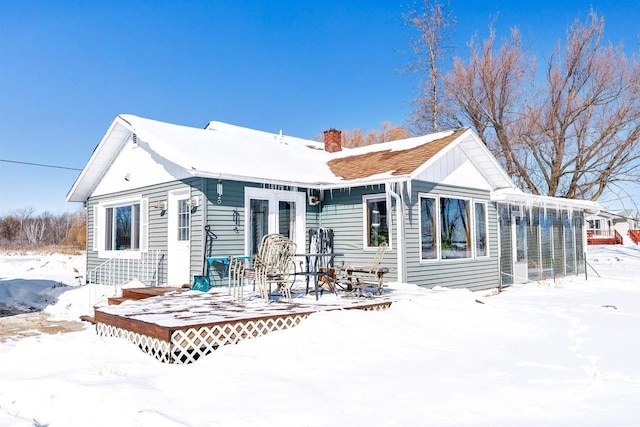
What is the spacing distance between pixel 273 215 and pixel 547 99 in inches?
618

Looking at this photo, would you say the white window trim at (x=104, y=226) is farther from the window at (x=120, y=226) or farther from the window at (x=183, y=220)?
the window at (x=183, y=220)

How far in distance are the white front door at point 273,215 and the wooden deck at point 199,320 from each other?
2202 mm

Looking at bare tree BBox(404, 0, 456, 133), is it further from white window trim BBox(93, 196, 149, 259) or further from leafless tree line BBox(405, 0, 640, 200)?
white window trim BBox(93, 196, 149, 259)

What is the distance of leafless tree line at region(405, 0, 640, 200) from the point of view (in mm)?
19406

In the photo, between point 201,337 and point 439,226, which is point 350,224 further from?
point 201,337

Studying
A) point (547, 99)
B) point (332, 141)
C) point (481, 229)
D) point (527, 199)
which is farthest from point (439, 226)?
point (547, 99)

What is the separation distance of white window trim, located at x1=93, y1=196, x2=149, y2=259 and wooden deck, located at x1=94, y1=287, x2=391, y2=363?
3300 millimetres

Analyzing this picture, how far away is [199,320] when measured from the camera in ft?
16.7

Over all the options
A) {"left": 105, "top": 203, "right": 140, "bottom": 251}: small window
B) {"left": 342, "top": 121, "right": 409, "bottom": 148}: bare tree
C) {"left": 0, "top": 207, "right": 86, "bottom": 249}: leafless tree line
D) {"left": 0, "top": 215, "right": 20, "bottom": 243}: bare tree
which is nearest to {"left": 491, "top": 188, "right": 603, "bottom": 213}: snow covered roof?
{"left": 105, "top": 203, "right": 140, "bottom": 251}: small window

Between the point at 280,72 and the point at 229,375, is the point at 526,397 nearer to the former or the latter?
the point at 229,375

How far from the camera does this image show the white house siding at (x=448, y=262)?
952cm

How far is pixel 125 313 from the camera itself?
5.71m

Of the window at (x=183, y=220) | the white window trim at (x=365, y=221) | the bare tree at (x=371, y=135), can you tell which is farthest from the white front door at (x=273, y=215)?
the bare tree at (x=371, y=135)

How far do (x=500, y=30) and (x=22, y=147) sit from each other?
69.4 feet
